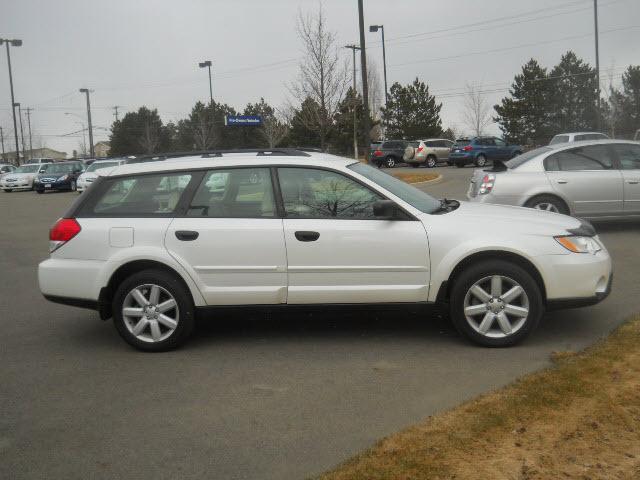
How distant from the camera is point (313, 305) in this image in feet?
18.7

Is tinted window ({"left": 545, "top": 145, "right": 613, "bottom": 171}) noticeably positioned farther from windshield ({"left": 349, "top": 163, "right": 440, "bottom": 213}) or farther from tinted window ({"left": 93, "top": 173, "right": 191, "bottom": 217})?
tinted window ({"left": 93, "top": 173, "right": 191, "bottom": 217})

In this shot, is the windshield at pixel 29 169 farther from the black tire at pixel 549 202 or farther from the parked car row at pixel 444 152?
the black tire at pixel 549 202

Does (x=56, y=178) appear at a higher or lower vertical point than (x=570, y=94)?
lower

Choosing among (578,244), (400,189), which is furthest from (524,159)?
(578,244)

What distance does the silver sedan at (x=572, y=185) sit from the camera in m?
11.0

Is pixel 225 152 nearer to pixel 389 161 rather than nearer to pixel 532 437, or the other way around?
pixel 532 437

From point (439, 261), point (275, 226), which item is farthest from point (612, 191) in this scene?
point (275, 226)

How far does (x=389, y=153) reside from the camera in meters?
41.2

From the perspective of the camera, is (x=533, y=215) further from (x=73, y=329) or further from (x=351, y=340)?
(x=73, y=329)

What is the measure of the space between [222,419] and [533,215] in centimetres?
320

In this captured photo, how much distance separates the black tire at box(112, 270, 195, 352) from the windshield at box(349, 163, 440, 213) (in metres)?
1.78

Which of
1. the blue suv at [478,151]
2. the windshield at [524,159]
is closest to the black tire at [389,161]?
the blue suv at [478,151]

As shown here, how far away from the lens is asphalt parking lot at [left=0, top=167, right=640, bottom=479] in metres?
3.91

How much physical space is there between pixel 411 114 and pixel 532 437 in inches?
2204
